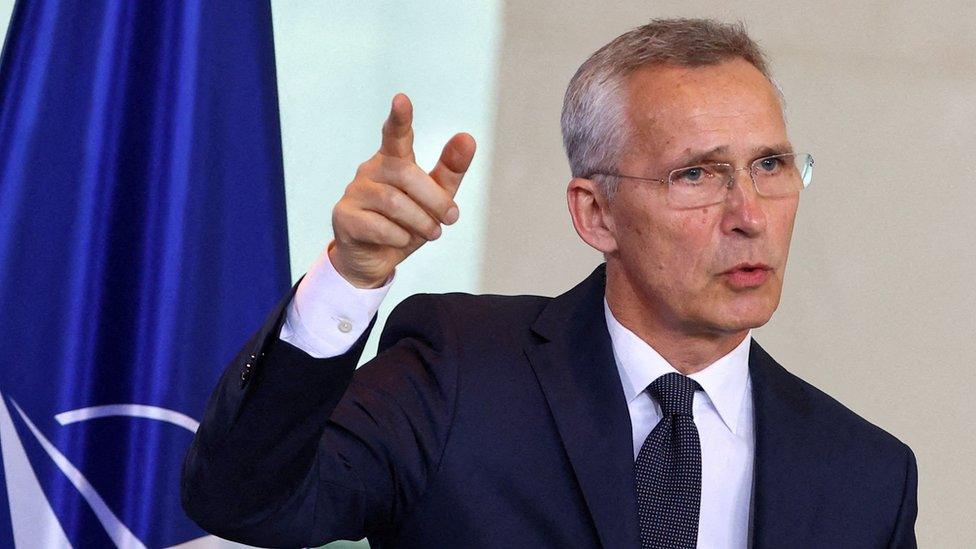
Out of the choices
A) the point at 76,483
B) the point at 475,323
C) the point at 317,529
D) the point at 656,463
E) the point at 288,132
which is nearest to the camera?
the point at 317,529

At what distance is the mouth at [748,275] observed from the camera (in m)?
1.86

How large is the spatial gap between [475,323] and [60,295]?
2.73 ft

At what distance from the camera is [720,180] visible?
6.31 feet

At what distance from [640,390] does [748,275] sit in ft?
0.81

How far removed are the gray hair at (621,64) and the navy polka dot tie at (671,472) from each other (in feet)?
1.17

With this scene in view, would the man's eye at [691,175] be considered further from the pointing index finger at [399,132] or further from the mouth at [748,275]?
the pointing index finger at [399,132]

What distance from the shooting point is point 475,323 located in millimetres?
1985

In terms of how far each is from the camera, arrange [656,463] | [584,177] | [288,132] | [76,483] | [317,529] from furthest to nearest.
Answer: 1. [288,132]
2. [76,483]
3. [584,177]
4. [656,463]
5. [317,529]

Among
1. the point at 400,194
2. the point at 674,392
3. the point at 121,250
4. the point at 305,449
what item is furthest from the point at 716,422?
the point at 121,250

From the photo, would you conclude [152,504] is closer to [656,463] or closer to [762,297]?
[656,463]

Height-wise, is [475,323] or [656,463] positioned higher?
[475,323]

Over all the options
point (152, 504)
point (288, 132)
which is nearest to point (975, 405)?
point (288, 132)

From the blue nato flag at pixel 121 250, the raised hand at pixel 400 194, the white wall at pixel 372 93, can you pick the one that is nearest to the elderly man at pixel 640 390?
the raised hand at pixel 400 194

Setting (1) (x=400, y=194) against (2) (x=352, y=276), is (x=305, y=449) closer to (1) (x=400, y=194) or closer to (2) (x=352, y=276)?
(2) (x=352, y=276)
